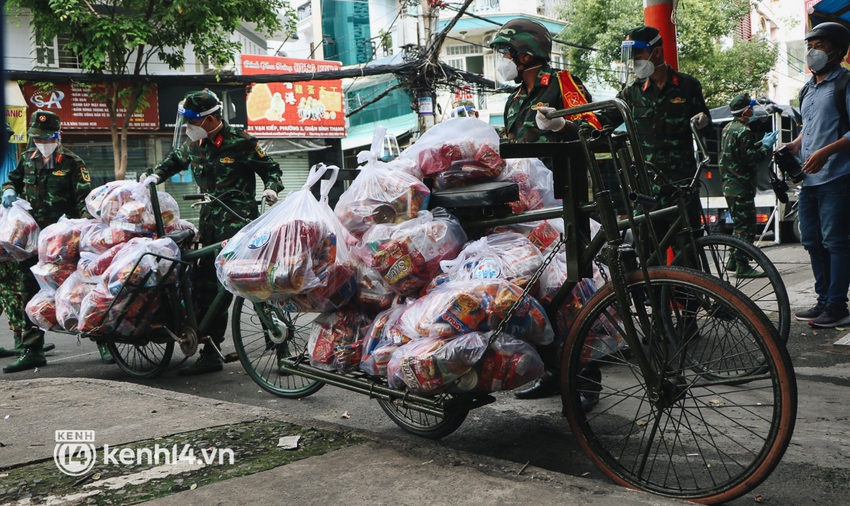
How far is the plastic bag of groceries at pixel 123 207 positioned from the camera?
202 inches

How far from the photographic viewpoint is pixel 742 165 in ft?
28.9

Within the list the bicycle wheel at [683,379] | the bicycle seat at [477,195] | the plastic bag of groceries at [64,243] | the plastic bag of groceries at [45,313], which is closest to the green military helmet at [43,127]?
the plastic bag of groceries at [64,243]

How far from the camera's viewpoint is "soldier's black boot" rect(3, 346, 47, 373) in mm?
5789

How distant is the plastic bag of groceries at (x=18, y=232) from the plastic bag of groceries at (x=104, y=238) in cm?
90

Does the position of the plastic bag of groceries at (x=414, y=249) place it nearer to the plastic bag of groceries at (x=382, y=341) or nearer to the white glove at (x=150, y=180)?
the plastic bag of groceries at (x=382, y=341)

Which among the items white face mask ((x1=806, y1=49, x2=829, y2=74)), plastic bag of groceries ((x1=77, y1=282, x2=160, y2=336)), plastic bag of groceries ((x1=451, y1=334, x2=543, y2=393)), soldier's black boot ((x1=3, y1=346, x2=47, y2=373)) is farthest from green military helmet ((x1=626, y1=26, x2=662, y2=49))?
soldier's black boot ((x1=3, y1=346, x2=47, y2=373))

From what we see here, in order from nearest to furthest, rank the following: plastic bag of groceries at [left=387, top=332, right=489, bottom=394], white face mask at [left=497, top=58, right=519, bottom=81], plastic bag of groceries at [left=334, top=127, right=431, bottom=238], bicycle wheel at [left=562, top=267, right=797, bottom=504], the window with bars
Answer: bicycle wheel at [left=562, top=267, right=797, bottom=504]
plastic bag of groceries at [left=387, top=332, right=489, bottom=394]
plastic bag of groceries at [left=334, top=127, right=431, bottom=238]
white face mask at [left=497, top=58, right=519, bottom=81]
the window with bars

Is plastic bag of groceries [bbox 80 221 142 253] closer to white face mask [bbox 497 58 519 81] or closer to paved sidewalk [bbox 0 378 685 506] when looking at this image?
paved sidewalk [bbox 0 378 685 506]

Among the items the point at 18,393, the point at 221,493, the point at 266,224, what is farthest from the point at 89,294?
the point at 221,493

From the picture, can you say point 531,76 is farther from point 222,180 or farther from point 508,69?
point 222,180

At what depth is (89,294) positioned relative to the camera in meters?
4.94

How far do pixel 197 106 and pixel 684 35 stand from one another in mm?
21940

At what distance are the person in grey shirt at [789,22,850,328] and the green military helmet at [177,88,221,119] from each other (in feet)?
12.7

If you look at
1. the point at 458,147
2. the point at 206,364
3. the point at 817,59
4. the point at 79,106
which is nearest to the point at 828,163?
the point at 817,59
